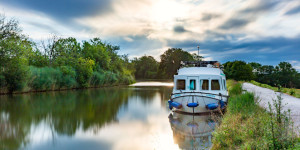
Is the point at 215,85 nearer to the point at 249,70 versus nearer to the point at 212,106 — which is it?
the point at 212,106

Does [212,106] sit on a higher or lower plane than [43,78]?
lower

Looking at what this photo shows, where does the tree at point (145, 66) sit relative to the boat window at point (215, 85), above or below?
above

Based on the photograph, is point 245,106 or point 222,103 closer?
point 245,106

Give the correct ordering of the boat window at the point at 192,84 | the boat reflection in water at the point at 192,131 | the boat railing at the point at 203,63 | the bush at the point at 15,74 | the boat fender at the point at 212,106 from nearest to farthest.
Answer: the boat reflection in water at the point at 192,131
the boat fender at the point at 212,106
the boat window at the point at 192,84
the boat railing at the point at 203,63
the bush at the point at 15,74

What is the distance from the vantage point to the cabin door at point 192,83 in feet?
47.1

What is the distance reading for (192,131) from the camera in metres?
9.80

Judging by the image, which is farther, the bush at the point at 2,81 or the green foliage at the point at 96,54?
the green foliage at the point at 96,54

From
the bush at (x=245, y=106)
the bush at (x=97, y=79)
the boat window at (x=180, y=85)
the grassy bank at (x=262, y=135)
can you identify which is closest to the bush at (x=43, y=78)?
the bush at (x=97, y=79)

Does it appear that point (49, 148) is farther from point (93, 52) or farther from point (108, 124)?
point (93, 52)

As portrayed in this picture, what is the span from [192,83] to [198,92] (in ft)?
4.79

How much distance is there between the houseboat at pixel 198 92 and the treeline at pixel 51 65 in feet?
63.7

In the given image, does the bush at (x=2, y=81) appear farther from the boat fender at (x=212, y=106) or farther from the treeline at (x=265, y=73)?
the treeline at (x=265, y=73)

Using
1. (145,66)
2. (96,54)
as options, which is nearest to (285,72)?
(96,54)

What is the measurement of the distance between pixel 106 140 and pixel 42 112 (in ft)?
26.2
